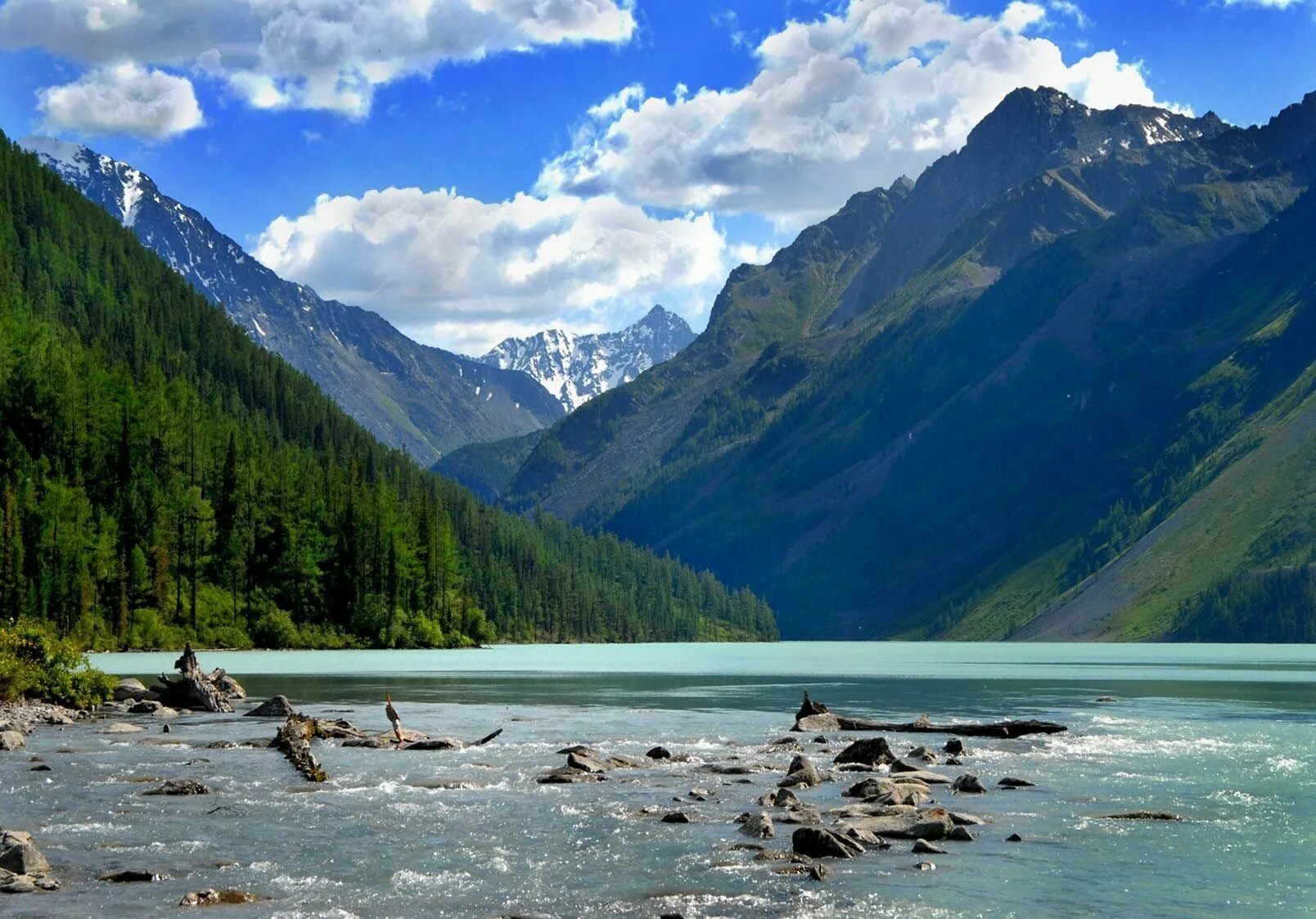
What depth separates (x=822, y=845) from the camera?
122 ft

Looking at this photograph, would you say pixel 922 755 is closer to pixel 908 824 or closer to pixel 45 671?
pixel 908 824

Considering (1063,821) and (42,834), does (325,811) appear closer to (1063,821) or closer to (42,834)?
(42,834)

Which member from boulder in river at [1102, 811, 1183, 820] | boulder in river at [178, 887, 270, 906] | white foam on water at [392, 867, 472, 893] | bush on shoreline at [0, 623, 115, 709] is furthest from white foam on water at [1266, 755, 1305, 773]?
bush on shoreline at [0, 623, 115, 709]

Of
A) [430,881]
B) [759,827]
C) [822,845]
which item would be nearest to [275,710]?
[759,827]

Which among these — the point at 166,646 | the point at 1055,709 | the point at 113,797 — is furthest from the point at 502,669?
the point at 113,797

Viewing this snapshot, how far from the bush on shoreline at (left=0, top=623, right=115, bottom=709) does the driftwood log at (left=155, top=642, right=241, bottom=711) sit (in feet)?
15.7

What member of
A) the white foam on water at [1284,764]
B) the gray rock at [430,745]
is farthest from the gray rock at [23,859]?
the white foam on water at [1284,764]

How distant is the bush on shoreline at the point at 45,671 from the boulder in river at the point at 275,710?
10.4 metres

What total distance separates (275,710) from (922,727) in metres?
39.1

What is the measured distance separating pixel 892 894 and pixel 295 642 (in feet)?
570

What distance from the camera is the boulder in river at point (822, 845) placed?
3691cm

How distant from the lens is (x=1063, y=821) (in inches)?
1708

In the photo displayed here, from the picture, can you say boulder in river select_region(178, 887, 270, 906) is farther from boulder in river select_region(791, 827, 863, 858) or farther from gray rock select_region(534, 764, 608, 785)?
gray rock select_region(534, 764, 608, 785)

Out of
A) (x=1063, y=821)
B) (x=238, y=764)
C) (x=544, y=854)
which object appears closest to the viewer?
(x=544, y=854)
